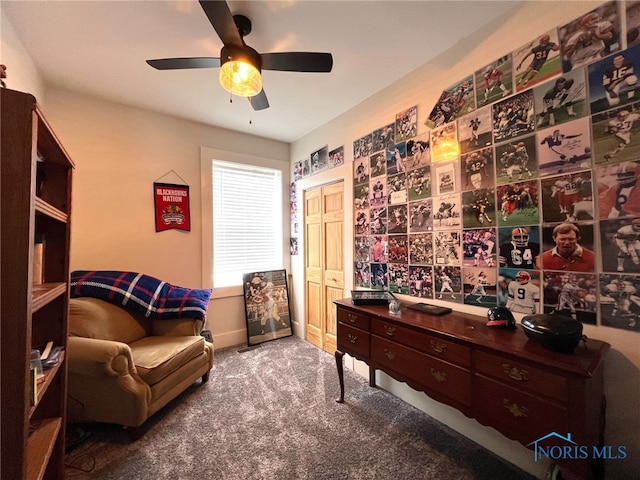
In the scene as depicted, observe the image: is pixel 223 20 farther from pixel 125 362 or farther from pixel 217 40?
pixel 125 362

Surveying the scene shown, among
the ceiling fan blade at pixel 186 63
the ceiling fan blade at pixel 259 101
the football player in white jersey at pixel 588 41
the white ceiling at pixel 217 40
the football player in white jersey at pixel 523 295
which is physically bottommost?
the football player in white jersey at pixel 523 295

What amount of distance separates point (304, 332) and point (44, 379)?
106 inches

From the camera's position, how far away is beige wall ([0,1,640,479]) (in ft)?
4.24

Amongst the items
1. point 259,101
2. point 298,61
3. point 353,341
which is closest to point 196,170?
point 259,101

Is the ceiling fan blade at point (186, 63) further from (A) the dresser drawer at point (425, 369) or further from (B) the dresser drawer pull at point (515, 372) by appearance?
(B) the dresser drawer pull at point (515, 372)

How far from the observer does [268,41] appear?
73.3 inches

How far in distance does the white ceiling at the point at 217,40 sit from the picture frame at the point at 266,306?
2141 millimetres

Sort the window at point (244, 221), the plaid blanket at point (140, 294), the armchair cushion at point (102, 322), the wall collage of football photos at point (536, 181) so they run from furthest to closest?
1. the window at point (244, 221)
2. the plaid blanket at point (140, 294)
3. the armchair cushion at point (102, 322)
4. the wall collage of football photos at point (536, 181)

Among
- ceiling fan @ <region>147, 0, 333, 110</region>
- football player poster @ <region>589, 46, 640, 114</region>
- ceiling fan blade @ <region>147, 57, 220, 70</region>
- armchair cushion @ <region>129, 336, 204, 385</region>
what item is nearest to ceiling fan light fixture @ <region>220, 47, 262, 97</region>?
ceiling fan @ <region>147, 0, 333, 110</region>

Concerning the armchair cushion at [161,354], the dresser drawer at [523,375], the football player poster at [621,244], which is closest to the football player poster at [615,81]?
the football player poster at [621,244]

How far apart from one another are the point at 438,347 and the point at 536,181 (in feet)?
3.61

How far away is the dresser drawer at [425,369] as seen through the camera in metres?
1.38

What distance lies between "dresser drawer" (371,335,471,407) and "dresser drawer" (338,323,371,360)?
69mm

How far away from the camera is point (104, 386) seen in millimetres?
1708
